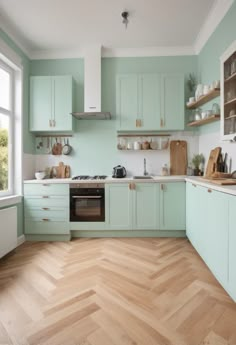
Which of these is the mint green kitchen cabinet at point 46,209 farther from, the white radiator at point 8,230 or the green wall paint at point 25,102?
the green wall paint at point 25,102

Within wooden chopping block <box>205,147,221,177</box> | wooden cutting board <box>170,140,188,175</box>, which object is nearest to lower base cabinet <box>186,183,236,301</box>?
wooden chopping block <box>205,147,221,177</box>

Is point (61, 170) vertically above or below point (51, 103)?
below

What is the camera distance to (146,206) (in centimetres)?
320

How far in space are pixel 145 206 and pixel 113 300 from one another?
1.56m

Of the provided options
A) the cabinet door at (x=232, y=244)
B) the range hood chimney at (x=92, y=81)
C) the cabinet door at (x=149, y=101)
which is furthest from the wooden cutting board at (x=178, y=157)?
the cabinet door at (x=232, y=244)

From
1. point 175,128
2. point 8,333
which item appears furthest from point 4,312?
point 175,128

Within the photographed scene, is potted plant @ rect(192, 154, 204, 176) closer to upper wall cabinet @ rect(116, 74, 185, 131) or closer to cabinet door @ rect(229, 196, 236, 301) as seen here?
upper wall cabinet @ rect(116, 74, 185, 131)

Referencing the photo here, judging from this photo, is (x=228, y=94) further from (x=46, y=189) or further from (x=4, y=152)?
(x=4, y=152)

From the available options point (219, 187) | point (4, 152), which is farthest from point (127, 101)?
point (219, 187)

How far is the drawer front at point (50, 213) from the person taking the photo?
3211 millimetres

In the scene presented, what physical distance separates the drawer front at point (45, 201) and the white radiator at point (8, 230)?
37 centimetres

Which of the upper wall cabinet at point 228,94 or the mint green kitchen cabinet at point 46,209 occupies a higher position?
the upper wall cabinet at point 228,94

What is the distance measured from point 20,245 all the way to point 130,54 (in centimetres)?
330

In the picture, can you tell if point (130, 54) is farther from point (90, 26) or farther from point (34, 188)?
point (34, 188)
